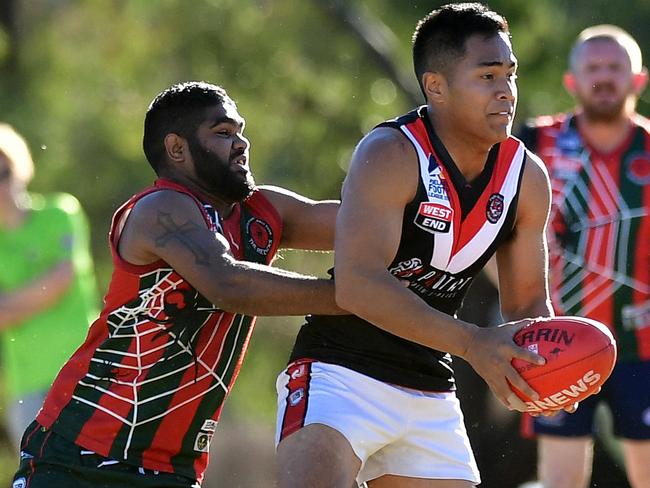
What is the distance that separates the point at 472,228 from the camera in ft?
15.9

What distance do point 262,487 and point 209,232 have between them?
9.57 m

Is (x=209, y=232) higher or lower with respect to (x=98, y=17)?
lower

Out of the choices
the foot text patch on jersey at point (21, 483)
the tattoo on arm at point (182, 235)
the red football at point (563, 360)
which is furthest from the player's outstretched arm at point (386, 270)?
the foot text patch on jersey at point (21, 483)

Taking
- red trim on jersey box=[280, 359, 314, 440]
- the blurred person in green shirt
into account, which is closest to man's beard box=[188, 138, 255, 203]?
red trim on jersey box=[280, 359, 314, 440]

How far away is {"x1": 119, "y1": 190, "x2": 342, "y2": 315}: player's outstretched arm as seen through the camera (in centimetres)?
479

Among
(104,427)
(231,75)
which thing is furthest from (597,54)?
(231,75)

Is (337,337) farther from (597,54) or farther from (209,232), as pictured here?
(597,54)

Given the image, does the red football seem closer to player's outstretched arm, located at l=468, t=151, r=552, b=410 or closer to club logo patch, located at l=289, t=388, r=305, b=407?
player's outstretched arm, located at l=468, t=151, r=552, b=410

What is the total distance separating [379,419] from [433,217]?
708 mm

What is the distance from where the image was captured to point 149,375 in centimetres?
488

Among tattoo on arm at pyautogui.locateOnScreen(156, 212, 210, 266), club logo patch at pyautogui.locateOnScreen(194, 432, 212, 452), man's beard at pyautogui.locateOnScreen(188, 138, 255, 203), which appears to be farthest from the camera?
man's beard at pyautogui.locateOnScreen(188, 138, 255, 203)

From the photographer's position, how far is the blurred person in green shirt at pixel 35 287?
7.52 metres

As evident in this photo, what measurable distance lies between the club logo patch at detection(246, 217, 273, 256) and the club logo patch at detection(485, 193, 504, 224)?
2.84 feet

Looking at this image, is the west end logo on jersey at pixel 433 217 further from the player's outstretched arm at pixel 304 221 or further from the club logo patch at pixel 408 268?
the player's outstretched arm at pixel 304 221
